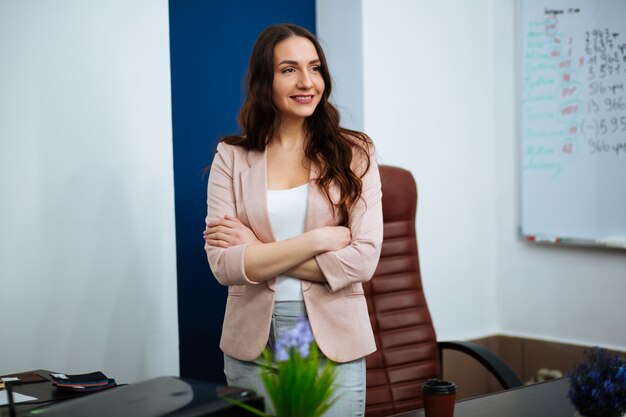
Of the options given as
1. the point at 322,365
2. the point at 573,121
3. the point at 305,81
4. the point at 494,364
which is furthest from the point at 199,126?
the point at 573,121

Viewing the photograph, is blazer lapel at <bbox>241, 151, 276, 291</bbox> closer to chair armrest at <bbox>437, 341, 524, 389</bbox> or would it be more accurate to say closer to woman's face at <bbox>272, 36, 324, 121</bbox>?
woman's face at <bbox>272, 36, 324, 121</bbox>

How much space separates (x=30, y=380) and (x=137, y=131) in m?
1.11

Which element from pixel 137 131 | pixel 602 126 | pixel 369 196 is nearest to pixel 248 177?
pixel 369 196

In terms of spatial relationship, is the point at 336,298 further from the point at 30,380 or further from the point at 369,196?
the point at 30,380

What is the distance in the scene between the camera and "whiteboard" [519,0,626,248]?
346 cm

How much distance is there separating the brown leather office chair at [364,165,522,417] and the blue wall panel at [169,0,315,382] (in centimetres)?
81

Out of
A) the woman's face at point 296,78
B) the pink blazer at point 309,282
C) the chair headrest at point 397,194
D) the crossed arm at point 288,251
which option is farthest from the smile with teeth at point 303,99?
the chair headrest at point 397,194

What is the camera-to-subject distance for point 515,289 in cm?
397

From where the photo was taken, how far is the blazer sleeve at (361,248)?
2156mm

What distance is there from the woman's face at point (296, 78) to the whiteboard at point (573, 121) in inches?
68.2

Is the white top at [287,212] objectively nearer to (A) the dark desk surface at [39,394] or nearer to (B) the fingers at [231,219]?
(B) the fingers at [231,219]

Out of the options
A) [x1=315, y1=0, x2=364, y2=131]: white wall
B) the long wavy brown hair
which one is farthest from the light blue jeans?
[x1=315, y1=0, x2=364, y2=131]: white wall

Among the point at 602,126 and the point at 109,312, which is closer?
the point at 109,312

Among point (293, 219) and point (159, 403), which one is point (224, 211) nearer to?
point (293, 219)
